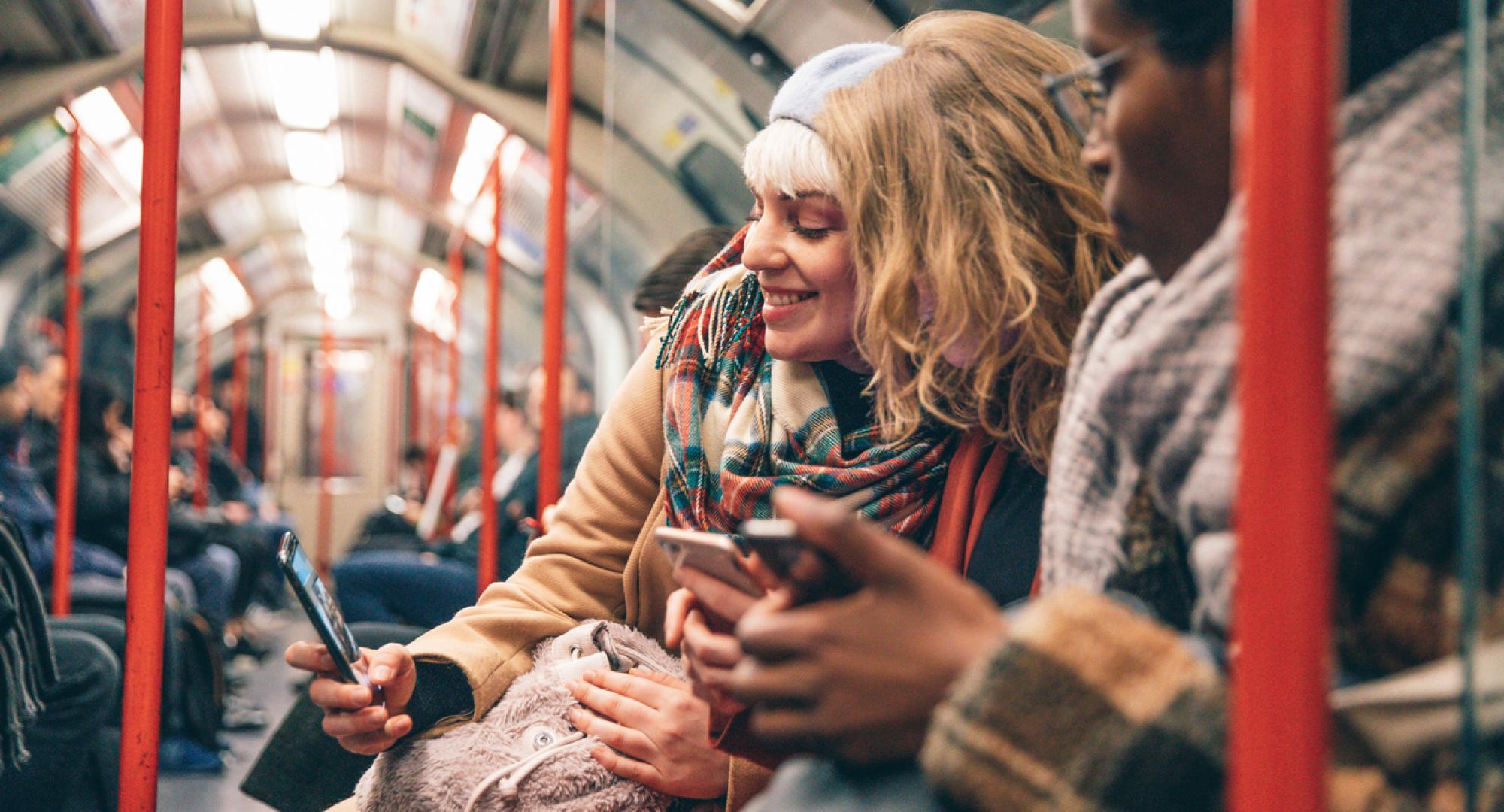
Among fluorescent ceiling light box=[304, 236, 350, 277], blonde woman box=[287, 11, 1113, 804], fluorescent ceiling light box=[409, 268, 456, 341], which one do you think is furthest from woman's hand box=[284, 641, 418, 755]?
fluorescent ceiling light box=[304, 236, 350, 277]

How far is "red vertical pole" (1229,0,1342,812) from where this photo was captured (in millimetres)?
536

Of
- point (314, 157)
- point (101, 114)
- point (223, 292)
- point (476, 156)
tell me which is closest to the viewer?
point (101, 114)

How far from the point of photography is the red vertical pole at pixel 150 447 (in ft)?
4.02

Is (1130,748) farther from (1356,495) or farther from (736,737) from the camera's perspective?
(736,737)

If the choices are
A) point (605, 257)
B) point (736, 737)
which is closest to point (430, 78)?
point (605, 257)

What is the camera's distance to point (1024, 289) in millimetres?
1275

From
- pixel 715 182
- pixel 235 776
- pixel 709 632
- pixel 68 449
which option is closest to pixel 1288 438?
pixel 709 632

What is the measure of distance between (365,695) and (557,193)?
4.12 feet

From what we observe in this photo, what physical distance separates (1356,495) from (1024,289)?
69 cm

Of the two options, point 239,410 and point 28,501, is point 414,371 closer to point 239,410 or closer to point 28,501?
point 239,410

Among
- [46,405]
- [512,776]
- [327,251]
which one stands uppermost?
[327,251]

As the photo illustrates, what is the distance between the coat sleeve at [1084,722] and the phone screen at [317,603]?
0.71m

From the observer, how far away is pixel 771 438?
1338 millimetres

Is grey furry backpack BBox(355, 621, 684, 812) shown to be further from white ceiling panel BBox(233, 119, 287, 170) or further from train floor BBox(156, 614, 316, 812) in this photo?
white ceiling panel BBox(233, 119, 287, 170)
